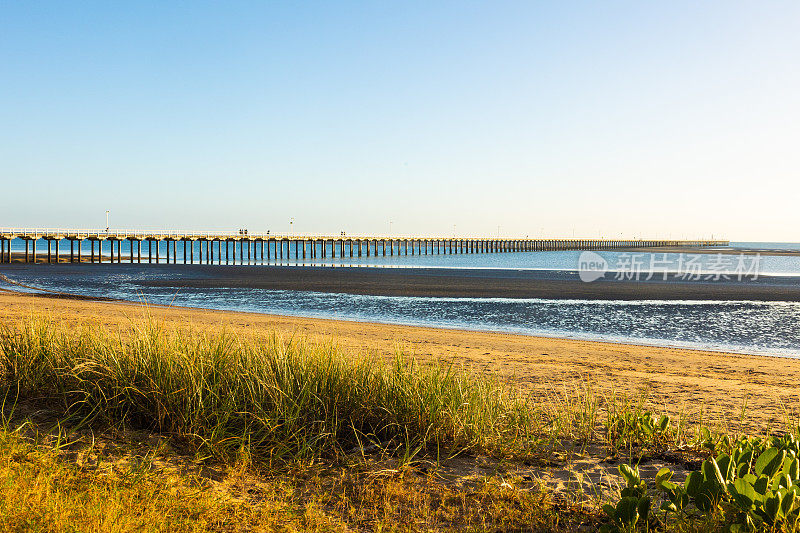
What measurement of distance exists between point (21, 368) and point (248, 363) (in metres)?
2.43

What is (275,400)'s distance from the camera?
5125mm

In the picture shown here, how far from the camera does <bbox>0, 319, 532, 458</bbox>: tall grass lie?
192 inches

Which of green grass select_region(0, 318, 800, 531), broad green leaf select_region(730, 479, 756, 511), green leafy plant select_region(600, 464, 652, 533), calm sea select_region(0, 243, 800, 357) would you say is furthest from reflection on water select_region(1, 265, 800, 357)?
green leafy plant select_region(600, 464, 652, 533)

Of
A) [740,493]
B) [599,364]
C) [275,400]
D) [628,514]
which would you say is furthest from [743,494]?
[599,364]

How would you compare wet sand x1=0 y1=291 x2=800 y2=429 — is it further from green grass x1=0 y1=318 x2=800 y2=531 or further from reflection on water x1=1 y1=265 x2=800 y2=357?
reflection on water x1=1 y1=265 x2=800 y2=357

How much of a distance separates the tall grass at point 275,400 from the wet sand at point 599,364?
1.63ft

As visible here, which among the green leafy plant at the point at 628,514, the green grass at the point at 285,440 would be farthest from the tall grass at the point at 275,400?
the green leafy plant at the point at 628,514

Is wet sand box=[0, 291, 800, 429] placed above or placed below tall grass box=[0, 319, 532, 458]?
below

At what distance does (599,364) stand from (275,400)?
7.31 m

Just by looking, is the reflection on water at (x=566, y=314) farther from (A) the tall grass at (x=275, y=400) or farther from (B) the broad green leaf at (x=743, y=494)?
(B) the broad green leaf at (x=743, y=494)

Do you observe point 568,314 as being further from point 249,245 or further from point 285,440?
point 249,245

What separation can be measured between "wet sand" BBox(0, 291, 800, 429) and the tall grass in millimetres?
497

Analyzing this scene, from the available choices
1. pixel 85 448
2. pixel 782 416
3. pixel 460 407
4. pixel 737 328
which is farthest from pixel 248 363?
pixel 737 328

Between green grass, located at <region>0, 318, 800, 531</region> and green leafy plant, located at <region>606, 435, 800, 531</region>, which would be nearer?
green leafy plant, located at <region>606, 435, 800, 531</region>
